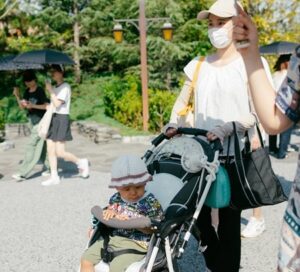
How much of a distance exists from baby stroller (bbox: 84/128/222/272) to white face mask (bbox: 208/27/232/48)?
0.57 metres

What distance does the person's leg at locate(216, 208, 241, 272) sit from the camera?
137 inches

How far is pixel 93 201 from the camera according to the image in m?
6.61

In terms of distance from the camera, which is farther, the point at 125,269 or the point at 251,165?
the point at 251,165

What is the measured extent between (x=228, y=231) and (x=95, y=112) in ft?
52.1

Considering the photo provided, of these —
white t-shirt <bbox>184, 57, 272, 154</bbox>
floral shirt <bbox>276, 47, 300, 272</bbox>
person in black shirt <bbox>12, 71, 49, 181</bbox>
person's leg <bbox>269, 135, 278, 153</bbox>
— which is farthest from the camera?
person's leg <bbox>269, 135, 278, 153</bbox>

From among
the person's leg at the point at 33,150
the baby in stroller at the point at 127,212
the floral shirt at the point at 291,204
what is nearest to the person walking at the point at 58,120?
the person's leg at the point at 33,150

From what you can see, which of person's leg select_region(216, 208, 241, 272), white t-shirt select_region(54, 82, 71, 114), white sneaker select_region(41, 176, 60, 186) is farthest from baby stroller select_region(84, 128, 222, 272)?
white sneaker select_region(41, 176, 60, 186)

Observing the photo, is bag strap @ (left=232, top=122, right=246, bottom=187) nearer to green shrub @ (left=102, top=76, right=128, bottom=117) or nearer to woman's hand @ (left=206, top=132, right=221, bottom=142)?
woman's hand @ (left=206, top=132, right=221, bottom=142)

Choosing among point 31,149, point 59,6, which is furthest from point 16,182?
point 59,6

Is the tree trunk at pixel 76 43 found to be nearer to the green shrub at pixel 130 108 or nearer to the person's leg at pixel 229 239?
the green shrub at pixel 130 108

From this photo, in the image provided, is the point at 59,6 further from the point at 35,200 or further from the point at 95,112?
the point at 35,200

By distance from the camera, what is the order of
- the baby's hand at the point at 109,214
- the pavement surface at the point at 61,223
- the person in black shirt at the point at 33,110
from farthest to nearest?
the person in black shirt at the point at 33,110 → the pavement surface at the point at 61,223 → the baby's hand at the point at 109,214

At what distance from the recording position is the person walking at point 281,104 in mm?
1556

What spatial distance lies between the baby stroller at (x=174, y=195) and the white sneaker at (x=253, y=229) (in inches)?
74.0
